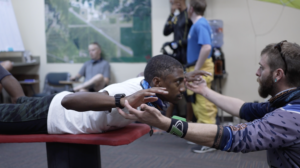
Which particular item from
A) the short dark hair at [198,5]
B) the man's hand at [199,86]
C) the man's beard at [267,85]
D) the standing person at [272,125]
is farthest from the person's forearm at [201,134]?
the short dark hair at [198,5]

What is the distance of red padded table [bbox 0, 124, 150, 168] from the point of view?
5.05 ft

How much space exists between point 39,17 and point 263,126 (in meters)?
4.58

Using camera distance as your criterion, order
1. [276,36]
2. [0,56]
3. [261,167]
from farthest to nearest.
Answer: [0,56], [276,36], [261,167]

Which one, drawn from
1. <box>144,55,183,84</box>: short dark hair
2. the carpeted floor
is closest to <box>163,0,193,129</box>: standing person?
the carpeted floor

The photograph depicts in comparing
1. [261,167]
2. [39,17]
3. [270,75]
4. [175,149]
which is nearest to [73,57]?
[39,17]

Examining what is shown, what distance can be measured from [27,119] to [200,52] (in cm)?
183

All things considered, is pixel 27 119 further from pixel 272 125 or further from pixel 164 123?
pixel 272 125

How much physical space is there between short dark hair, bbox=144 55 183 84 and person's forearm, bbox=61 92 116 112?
37 cm

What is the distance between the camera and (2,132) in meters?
1.67

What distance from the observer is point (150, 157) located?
110 inches

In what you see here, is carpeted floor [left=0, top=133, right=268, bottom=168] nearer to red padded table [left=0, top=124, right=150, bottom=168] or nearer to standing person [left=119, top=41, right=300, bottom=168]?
red padded table [left=0, top=124, right=150, bottom=168]

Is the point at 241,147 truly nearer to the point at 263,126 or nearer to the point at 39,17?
the point at 263,126

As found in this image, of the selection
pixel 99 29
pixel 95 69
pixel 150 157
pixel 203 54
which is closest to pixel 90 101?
pixel 150 157

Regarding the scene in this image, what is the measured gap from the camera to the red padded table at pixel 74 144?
60.6 inches
